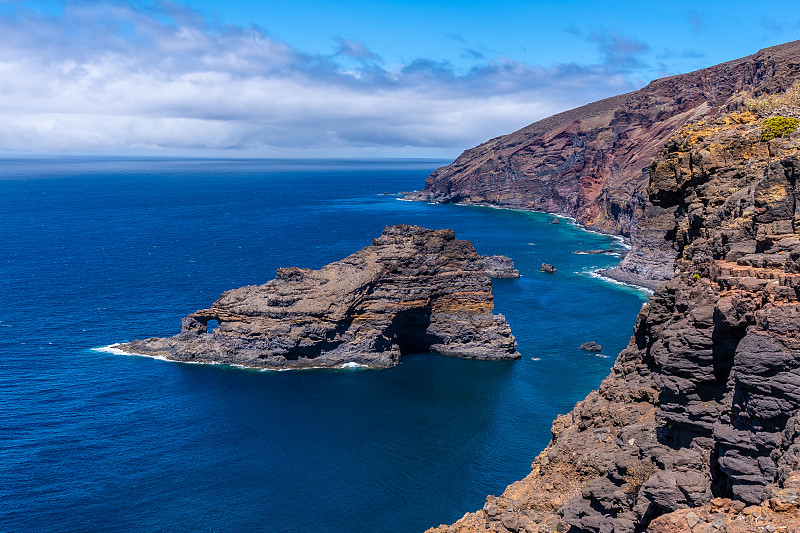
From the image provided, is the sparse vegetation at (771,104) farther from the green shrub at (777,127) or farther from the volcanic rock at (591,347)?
the volcanic rock at (591,347)

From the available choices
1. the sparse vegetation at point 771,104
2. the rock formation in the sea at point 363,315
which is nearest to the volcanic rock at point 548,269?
the rock formation in the sea at point 363,315

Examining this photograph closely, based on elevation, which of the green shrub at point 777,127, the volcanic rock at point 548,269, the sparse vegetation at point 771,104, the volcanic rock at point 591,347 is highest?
the sparse vegetation at point 771,104

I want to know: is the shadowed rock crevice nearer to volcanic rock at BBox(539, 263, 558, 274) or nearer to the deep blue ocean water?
the deep blue ocean water

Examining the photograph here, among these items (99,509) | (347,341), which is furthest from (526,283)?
(99,509)

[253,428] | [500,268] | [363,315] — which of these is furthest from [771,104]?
[500,268]

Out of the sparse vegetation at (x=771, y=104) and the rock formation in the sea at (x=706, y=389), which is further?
the sparse vegetation at (x=771, y=104)

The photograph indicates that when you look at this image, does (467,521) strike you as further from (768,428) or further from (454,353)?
(454,353)

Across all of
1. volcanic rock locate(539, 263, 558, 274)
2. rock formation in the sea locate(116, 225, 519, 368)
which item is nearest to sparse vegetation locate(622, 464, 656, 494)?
rock formation in the sea locate(116, 225, 519, 368)

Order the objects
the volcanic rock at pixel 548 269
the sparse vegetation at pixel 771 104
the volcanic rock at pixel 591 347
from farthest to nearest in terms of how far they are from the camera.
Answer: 1. the volcanic rock at pixel 548 269
2. the volcanic rock at pixel 591 347
3. the sparse vegetation at pixel 771 104
